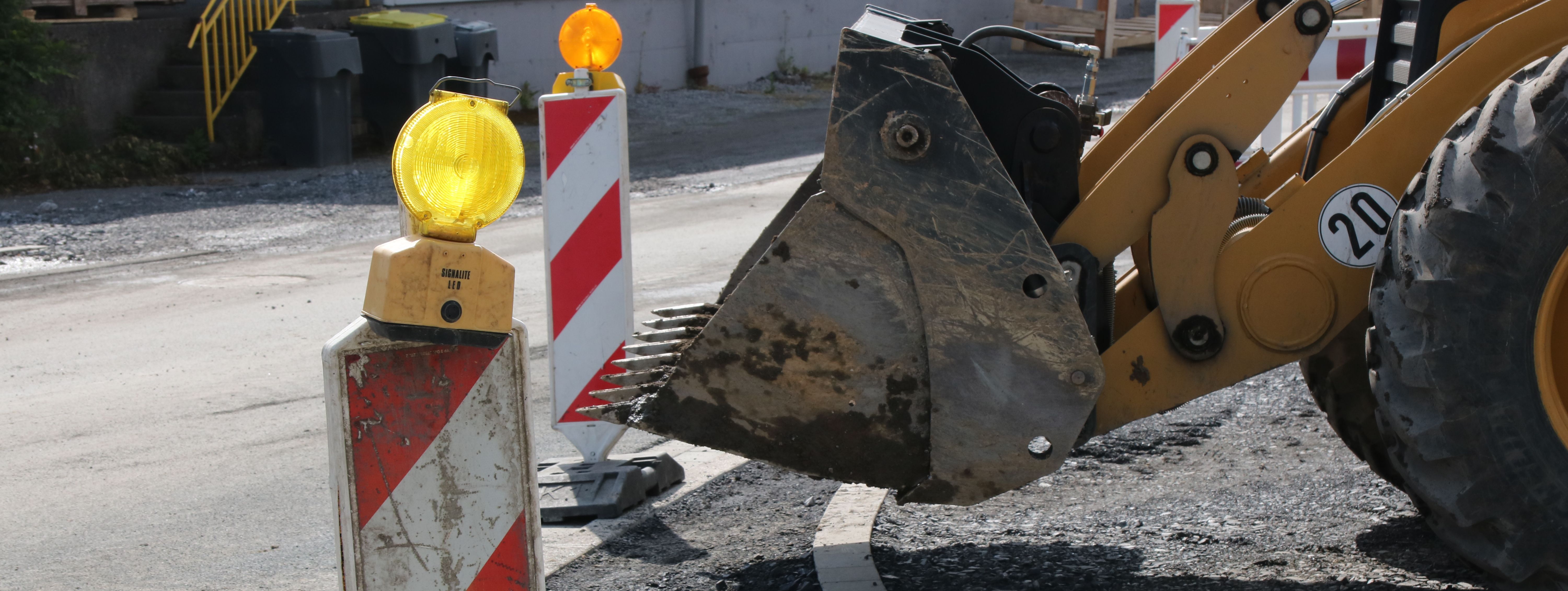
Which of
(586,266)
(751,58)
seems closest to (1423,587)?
(586,266)

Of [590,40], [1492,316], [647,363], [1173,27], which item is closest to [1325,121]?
[1492,316]

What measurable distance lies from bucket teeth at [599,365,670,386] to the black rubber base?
1.11 metres

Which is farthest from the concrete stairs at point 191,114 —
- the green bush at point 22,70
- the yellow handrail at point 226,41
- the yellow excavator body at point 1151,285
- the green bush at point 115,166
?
the yellow excavator body at point 1151,285

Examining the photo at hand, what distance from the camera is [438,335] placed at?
74.4 inches

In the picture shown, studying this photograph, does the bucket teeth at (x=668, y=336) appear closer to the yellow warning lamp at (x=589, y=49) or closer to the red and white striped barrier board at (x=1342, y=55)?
the yellow warning lamp at (x=589, y=49)

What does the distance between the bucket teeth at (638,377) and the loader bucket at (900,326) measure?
0.33 ft

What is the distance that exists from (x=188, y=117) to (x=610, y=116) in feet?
37.6

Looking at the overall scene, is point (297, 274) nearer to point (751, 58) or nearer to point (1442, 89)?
point (1442, 89)

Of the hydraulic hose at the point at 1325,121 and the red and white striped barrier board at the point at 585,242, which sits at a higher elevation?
the hydraulic hose at the point at 1325,121

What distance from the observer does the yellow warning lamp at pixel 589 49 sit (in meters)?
4.53

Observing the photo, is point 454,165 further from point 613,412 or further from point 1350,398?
point 1350,398

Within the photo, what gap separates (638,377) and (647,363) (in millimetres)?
74

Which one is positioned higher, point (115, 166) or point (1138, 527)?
point (1138, 527)

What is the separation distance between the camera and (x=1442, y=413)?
2.79 m
